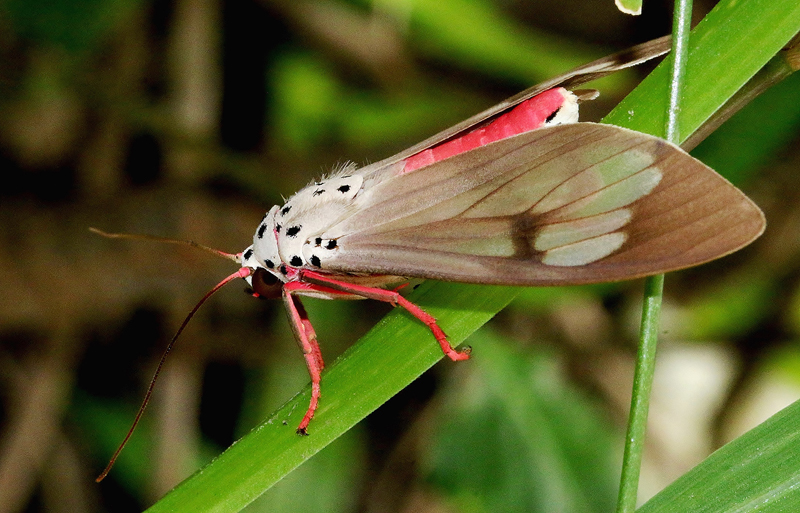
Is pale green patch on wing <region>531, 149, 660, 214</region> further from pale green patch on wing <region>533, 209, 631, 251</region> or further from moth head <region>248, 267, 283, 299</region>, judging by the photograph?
moth head <region>248, 267, 283, 299</region>

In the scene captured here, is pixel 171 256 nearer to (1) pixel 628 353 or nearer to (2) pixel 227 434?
(2) pixel 227 434

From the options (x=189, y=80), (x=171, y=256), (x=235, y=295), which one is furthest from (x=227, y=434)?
(x=189, y=80)

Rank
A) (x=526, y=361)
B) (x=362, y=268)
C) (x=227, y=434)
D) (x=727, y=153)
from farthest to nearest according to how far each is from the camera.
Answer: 1. (x=227, y=434)
2. (x=526, y=361)
3. (x=727, y=153)
4. (x=362, y=268)

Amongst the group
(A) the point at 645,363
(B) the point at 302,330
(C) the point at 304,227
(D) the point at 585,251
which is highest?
(C) the point at 304,227

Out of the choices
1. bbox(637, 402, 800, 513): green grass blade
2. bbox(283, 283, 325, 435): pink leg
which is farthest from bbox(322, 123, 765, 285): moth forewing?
bbox(637, 402, 800, 513): green grass blade

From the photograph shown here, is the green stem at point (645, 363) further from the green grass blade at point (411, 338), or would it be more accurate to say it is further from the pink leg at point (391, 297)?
the pink leg at point (391, 297)

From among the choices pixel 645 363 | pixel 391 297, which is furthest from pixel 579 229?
pixel 391 297

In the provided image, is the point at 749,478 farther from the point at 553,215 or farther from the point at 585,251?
the point at 553,215
